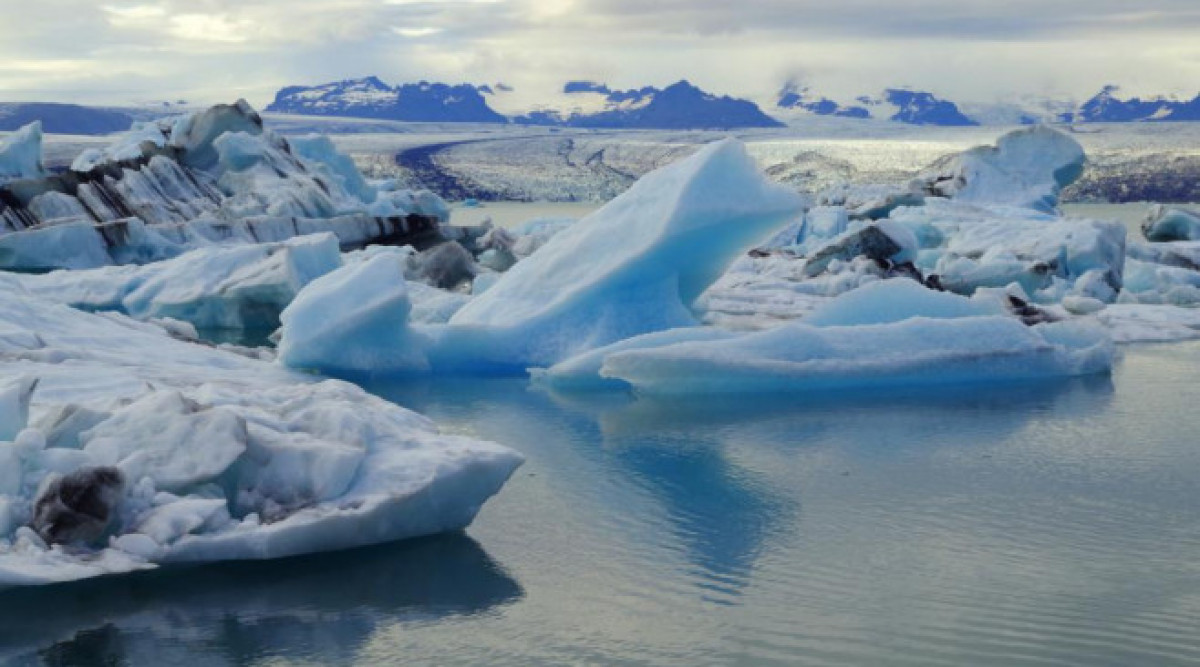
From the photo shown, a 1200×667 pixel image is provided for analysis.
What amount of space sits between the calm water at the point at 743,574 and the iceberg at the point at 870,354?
0.94 meters

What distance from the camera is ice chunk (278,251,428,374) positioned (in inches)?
336

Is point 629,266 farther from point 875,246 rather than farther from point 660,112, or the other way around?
point 660,112

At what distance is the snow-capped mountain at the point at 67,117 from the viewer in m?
61.7

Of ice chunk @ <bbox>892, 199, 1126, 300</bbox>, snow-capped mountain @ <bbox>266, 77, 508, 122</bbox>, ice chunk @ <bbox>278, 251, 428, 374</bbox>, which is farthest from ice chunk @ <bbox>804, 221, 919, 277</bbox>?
snow-capped mountain @ <bbox>266, 77, 508, 122</bbox>

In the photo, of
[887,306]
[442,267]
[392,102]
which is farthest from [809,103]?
[887,306]

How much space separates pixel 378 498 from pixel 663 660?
3.92 ft

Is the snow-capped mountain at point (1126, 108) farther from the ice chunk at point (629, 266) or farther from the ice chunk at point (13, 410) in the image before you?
the ice chunk at point (13, 410)

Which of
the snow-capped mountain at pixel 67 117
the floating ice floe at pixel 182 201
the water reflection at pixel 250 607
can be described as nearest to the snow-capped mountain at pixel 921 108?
the snow-capped mountain at pixel 67 117

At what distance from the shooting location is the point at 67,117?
6284cm

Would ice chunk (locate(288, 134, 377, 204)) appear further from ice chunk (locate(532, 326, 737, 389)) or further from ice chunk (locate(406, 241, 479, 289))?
ice chunk (locate(532, 326, 737, 389))

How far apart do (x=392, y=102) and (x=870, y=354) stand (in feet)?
392

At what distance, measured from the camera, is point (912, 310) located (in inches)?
373

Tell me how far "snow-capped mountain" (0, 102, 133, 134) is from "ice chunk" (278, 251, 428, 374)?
56.6m

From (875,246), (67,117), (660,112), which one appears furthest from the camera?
(660,112)
